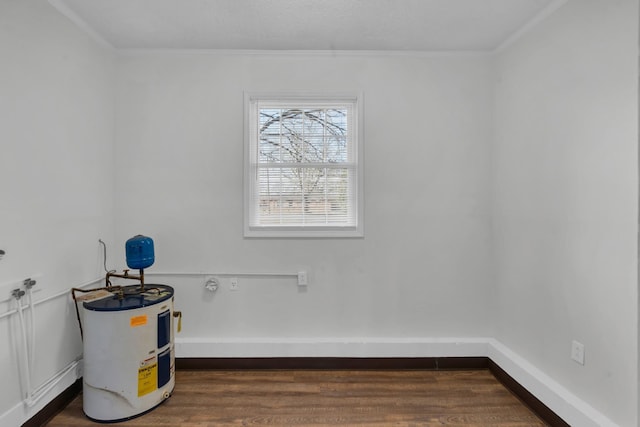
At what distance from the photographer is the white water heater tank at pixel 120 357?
1956mm

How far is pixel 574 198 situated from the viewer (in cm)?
192

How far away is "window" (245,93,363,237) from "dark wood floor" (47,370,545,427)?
1208 millimetres

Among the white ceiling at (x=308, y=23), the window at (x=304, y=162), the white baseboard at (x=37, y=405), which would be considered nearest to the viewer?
the white baseboard at (x=37, y=405)

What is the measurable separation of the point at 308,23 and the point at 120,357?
246 cm

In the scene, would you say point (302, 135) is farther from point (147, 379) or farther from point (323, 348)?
point (147, 379)

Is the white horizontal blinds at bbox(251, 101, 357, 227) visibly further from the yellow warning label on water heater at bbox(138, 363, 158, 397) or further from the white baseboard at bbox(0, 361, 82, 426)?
the white baseboard at bbox(0, 361, 82, 426)

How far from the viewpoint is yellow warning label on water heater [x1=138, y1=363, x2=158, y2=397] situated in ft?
6.62

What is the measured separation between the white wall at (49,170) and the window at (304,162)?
115 centimetres

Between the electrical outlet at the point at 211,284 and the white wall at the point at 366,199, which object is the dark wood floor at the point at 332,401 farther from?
the electrical outlet at the point at 211,284

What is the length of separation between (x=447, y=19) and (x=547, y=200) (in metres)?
1.37

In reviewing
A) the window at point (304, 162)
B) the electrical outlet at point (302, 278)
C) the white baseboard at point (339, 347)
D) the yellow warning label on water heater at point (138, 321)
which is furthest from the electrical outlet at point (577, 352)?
the yellow warning label on water heater at point (138, 321)

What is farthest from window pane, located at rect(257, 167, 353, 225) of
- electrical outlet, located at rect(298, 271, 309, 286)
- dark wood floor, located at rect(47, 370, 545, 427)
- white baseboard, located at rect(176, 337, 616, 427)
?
dark wood floor, located at rect(47, 370, 545, 427)

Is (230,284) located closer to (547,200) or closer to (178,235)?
(178,235)

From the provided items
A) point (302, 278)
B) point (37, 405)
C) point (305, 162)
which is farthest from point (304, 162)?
point (37, 405)
